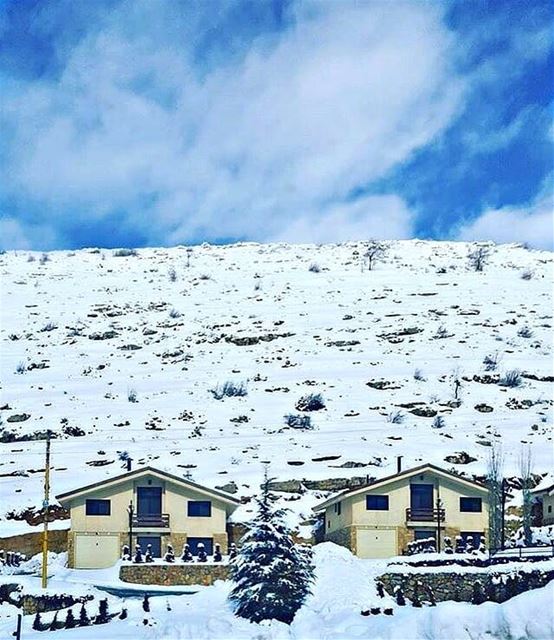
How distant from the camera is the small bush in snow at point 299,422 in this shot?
202ft

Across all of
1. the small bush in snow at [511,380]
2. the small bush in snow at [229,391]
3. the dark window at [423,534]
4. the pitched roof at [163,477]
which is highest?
the small bush in snow at [511,380]

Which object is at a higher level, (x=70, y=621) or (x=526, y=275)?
(x=526, y=275)

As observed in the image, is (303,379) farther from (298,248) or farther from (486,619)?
(298,248)

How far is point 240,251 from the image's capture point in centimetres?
14962

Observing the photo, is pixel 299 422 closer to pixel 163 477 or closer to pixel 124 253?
pixel 163 477

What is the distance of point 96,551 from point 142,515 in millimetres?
2703

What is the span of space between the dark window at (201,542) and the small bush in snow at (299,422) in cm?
1650

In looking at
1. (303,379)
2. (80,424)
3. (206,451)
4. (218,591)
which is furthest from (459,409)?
(218,591)

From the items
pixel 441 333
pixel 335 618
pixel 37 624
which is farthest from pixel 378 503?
pixel 441 333

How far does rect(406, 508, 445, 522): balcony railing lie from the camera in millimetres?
46031

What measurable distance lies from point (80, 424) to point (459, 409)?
1014 inches

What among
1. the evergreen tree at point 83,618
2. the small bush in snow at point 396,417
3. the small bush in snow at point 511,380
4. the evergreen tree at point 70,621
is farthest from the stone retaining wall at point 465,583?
the small bush in snow at point 511,380

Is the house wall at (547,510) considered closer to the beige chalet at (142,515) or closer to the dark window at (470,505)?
the dark window at (470,505)

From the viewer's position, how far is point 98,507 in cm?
4559
